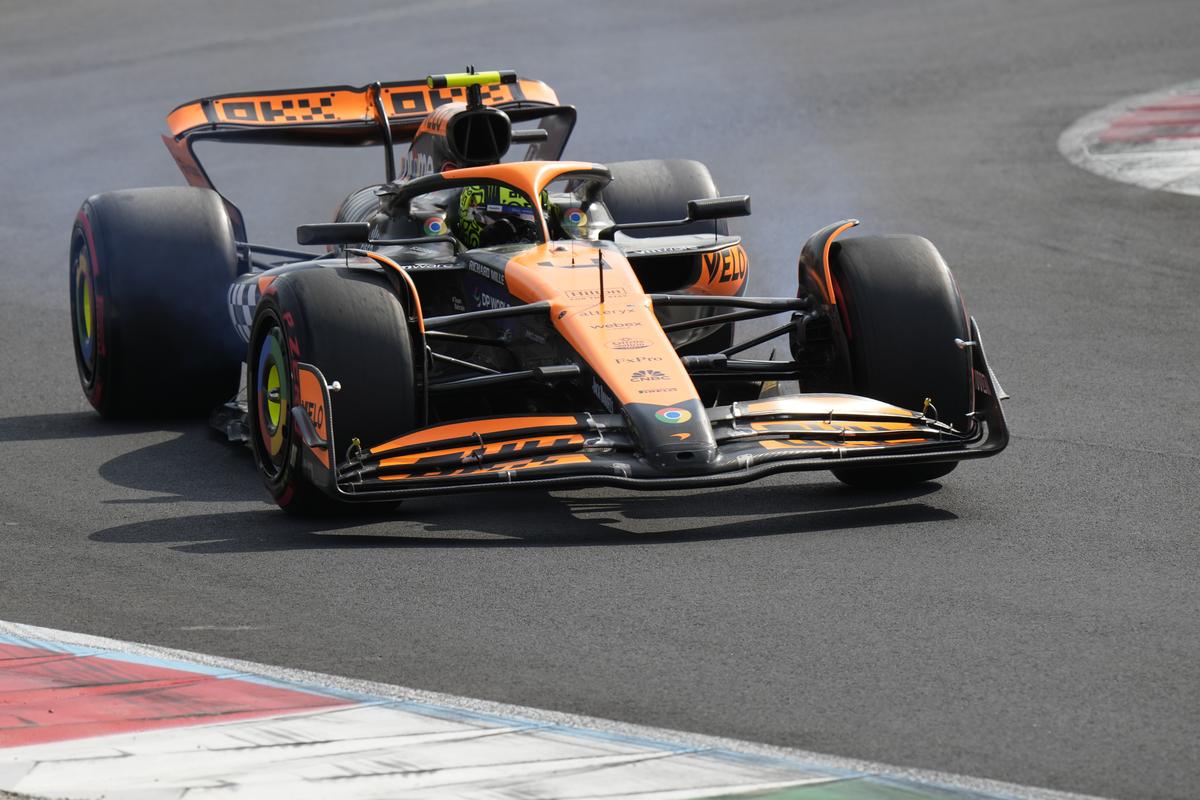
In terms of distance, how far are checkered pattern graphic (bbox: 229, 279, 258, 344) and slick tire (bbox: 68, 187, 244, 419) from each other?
0.64ft

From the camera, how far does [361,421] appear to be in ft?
22.3

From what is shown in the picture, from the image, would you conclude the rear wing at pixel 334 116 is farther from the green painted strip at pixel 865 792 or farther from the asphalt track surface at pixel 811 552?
the green painted strip at pixel 865 792

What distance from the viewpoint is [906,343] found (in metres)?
7.33

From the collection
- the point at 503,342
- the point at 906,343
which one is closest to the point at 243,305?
the point at 503,342

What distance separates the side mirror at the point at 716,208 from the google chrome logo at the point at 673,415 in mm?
1609

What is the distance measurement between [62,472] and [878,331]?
3.42m

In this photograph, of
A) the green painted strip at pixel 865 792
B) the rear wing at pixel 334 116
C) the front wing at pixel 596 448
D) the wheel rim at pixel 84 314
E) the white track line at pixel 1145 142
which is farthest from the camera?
the white track line at pixel 1145 142

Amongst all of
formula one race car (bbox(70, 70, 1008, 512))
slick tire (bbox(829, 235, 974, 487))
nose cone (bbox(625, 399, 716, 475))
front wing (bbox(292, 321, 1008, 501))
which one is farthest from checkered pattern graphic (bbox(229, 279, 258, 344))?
slick tire (bbox(829, 235, 974, 487))

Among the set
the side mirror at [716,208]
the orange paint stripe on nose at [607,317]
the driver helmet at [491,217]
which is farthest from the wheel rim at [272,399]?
the side mirror at [716,208]

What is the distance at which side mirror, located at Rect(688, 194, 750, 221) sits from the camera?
8078 mm

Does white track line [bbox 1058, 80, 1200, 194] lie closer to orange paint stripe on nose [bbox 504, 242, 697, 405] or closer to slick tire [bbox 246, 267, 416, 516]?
orange paint stripe on nose [bbox 504, 242, 697, 405]

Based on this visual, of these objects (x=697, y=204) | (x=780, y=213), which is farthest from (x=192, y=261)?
(x=780, y=213)

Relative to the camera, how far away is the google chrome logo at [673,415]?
6.61 meters

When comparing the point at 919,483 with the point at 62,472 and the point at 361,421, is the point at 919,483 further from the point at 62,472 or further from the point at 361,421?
the point at 62,472
